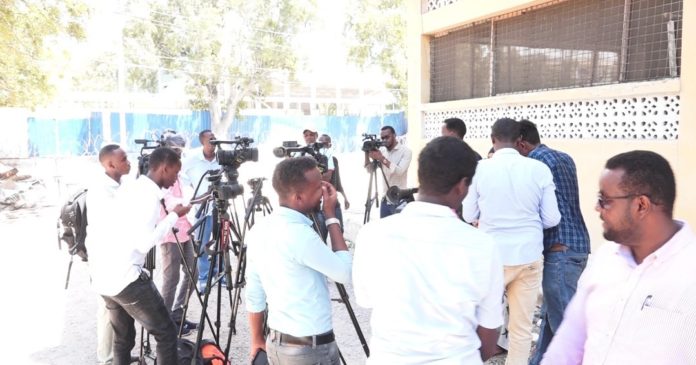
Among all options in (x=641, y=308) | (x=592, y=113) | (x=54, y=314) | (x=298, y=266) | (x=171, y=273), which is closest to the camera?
(x=641, y=308)

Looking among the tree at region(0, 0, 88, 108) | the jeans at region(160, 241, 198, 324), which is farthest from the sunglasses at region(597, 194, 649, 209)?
the tree at region(0, 0, 88, 108)

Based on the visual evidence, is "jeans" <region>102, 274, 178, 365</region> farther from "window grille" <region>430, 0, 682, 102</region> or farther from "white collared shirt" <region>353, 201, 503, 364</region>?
"window grille" <region>430, 0, 682, 102</region>

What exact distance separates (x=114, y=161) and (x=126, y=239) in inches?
31.7

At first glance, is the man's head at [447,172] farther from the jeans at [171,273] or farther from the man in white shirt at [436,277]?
the jeans at [171,273]

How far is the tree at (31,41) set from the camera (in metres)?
10.9

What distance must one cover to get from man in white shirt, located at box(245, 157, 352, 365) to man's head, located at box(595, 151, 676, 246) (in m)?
1.00

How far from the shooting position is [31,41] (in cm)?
1158

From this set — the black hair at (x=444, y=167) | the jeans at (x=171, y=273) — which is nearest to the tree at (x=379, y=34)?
the jeans at (x=171, y=273)

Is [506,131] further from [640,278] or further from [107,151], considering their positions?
[107,151]

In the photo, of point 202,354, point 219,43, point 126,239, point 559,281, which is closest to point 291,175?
point 126,239

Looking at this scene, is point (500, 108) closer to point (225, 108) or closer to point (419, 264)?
point (419, 264)

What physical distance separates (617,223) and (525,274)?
5.76ft

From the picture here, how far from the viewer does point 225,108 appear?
2784 centimetres

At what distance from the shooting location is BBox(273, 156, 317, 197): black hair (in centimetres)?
220
